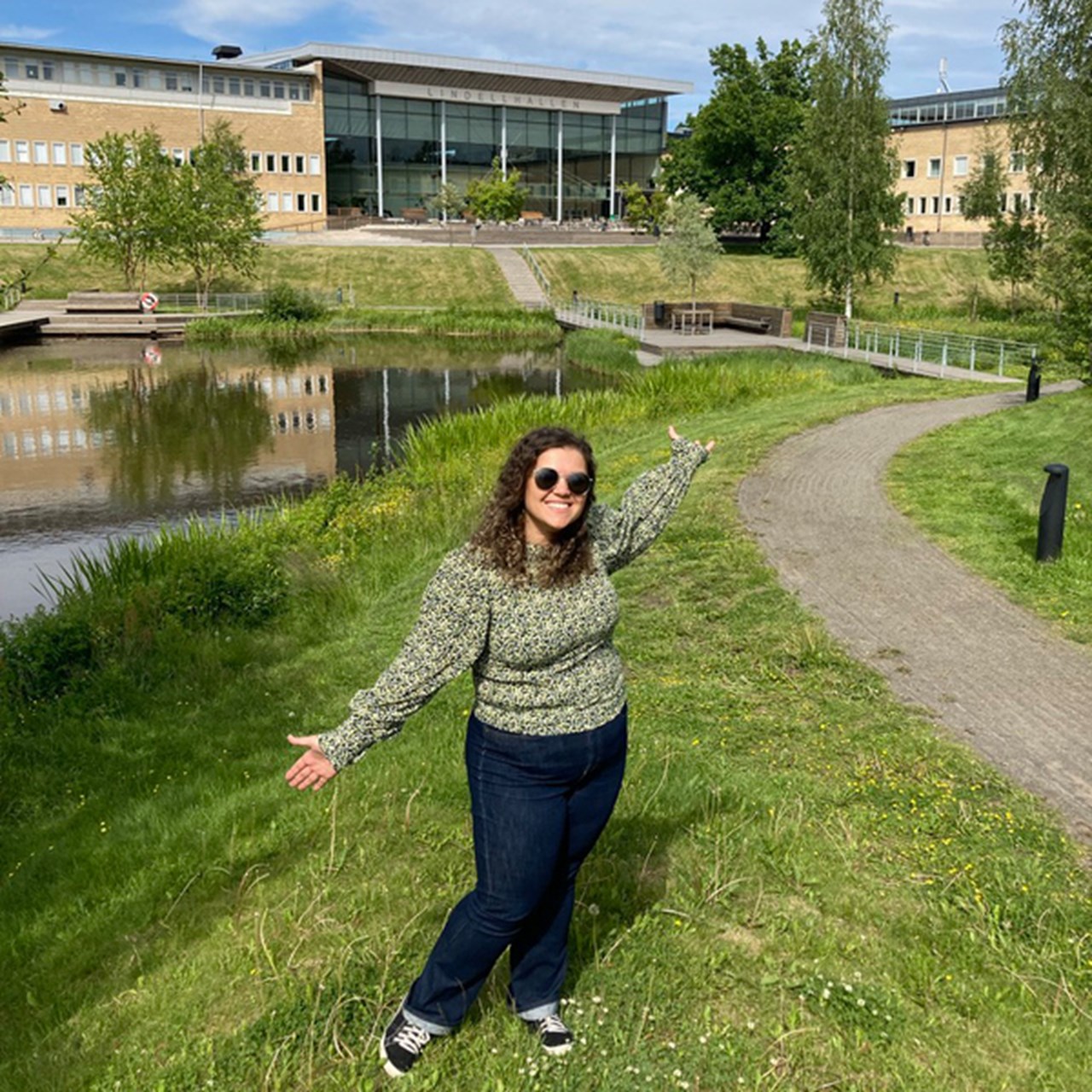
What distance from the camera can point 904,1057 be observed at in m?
3.83

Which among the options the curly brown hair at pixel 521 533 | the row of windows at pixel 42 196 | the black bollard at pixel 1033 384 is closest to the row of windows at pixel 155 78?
the row of windows at pixel 42 196

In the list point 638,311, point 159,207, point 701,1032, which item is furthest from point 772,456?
point 159,207

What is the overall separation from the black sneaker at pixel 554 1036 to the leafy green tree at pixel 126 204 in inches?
1998

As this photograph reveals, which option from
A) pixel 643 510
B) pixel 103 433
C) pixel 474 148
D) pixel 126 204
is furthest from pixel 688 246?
pixel 474 148

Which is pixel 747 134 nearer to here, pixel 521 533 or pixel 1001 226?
pixel 1001 226

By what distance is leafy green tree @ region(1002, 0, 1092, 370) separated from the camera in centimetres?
3297

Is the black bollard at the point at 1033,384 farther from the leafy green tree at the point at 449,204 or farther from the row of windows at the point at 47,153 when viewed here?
the leafy green tree at the point at 449,204

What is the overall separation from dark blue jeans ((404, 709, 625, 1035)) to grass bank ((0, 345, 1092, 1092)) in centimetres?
30

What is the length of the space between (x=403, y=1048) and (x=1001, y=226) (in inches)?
1594

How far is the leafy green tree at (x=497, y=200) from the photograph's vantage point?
248 ft

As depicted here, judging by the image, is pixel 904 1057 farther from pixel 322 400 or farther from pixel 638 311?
pixel 638 311

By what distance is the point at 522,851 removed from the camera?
3.45 meters

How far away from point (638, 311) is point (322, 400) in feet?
59.9

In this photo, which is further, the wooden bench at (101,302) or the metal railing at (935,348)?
the wooden bench at (101,302)
